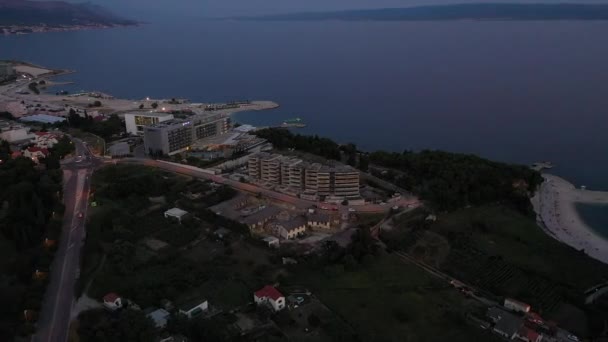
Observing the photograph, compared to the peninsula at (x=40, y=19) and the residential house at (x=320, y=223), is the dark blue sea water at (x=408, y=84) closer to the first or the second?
the residential house at (x=320, y=223)

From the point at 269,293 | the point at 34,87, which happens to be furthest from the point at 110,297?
the point at 34,87

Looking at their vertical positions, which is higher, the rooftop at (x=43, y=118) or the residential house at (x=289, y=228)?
the residential house at (x=289, y=228)

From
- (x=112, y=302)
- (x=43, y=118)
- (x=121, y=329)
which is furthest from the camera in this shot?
(x=43, y=118)

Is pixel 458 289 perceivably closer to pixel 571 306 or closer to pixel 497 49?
pixel 571 306

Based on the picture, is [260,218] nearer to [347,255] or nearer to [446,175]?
[347,255]

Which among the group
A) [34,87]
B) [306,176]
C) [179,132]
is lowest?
[34,87]

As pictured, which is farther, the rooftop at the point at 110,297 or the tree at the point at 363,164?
the tree at the point at 363,164

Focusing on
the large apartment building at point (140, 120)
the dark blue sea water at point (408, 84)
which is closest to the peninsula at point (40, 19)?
the dark blue sea water at point (408, 84)
